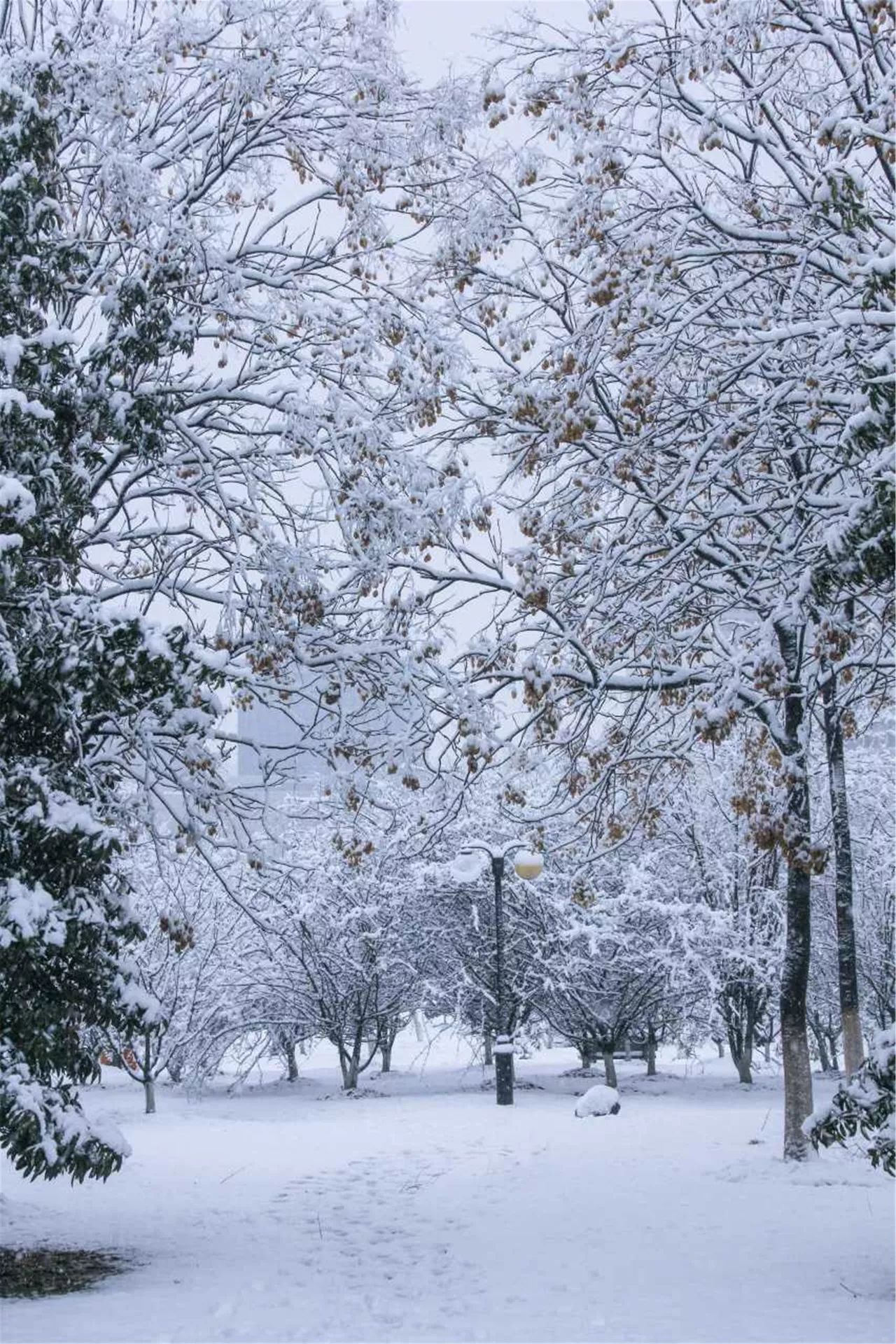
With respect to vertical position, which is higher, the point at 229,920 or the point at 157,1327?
the point at 229,920

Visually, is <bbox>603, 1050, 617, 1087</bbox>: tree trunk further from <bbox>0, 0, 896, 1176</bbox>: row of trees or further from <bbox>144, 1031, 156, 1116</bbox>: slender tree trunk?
<bbox>0, 0, 896, 1176</bbox>: row of trees

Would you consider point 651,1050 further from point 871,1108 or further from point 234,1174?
point 871,1108

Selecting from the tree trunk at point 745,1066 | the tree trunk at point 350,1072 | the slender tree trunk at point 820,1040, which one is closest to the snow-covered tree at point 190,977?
the tree trunk at point 350,1072

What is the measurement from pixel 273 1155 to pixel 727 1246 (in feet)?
22.7

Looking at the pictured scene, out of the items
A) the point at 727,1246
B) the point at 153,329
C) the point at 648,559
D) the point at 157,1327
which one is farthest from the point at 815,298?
the point at 157,1327

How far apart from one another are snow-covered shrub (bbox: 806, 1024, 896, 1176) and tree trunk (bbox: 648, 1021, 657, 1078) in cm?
1689

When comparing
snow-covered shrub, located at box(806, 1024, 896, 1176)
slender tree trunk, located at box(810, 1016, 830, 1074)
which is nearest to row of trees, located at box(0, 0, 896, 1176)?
snow-covered shrub, located at box(806, 1024, 896, 1176)

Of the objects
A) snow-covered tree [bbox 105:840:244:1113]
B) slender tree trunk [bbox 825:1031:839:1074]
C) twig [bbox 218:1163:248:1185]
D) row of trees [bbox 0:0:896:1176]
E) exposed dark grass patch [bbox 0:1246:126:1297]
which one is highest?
row of trees [bbox 0:0:896:1176]

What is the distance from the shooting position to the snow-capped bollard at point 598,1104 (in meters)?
16.6

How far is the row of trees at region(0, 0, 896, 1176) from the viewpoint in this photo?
22.0ft

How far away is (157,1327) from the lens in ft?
20.1

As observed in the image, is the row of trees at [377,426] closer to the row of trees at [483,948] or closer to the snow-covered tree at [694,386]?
the snow-covered tree at [694,386]

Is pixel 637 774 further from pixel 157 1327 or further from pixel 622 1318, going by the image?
pixel 157 1327

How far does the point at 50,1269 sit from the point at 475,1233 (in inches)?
114
